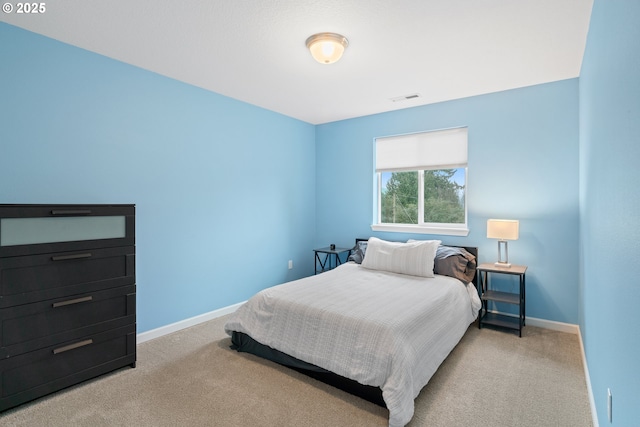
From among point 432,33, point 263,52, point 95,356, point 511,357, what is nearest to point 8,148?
point 95,356

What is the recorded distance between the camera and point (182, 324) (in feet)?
11.4

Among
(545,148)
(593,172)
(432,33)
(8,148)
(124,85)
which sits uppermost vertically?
(432,33)

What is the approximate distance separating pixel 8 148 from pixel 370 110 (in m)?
3.68

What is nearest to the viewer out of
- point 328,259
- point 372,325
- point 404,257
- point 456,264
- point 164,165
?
point 372,325

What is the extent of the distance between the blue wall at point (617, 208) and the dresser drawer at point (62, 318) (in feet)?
9.75

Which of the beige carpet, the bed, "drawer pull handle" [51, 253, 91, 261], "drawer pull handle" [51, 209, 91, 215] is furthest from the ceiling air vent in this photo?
"drawer pull handle" [51, 253, 91, 261]

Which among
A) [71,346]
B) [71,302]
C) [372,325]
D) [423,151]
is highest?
[423,151]

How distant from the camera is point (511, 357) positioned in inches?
110

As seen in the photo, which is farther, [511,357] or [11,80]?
[511,357]

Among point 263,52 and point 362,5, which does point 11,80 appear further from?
point 362,5

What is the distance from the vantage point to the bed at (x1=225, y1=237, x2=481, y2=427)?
209cm

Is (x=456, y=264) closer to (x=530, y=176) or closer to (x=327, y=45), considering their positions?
(x=530, y=176)

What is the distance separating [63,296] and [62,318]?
0.15m

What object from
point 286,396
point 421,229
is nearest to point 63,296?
point 286,396
